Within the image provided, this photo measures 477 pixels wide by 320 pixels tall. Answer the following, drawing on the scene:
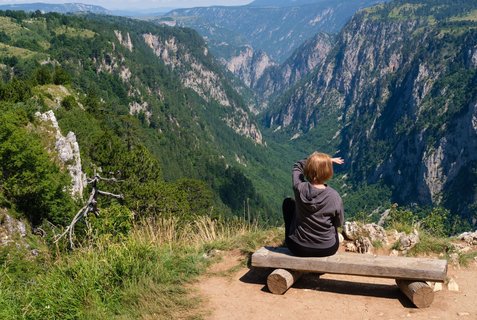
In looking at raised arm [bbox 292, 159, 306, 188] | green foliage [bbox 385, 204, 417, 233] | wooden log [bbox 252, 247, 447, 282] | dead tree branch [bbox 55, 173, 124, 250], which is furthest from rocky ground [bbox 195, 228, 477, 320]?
dead tree branch [bbox 55, 173, 124, 250]

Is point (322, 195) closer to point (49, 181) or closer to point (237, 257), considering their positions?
point (237, 257)

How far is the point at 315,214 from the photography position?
1045cm

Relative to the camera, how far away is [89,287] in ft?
30.5

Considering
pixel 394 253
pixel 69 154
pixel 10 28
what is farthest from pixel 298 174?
pixel 10 28

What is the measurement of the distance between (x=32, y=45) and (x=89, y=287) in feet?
607

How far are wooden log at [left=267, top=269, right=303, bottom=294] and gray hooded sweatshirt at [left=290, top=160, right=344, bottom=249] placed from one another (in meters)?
0.84

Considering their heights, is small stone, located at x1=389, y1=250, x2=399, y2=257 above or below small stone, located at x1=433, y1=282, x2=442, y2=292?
below

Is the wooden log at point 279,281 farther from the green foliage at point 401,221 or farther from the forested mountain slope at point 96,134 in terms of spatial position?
the forested mountain slope at point 96,134

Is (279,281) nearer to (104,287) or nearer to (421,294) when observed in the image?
(421,294)

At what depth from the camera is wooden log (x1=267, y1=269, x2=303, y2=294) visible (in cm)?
1007

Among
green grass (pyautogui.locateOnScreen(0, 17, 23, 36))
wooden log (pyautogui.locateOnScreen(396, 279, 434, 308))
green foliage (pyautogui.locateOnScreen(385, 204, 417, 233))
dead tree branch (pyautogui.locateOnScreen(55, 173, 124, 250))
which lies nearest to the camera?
wooden log (pyautogui.locateOnScreen(396, 279, 434, 308))

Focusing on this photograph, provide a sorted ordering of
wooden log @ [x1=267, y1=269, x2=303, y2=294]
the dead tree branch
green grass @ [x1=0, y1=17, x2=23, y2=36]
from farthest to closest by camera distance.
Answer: green grass @ [x1=0, y1=17, x2=23, y2=36] < the dead tree branch < wooden log @ [x1=267, y1=269, x2=303, y2=294]

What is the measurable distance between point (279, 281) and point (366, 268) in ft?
6.33

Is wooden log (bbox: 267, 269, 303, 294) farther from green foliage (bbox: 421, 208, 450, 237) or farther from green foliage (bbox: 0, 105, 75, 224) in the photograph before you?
green foliage (bbox: 0, 105, 75, 224)
